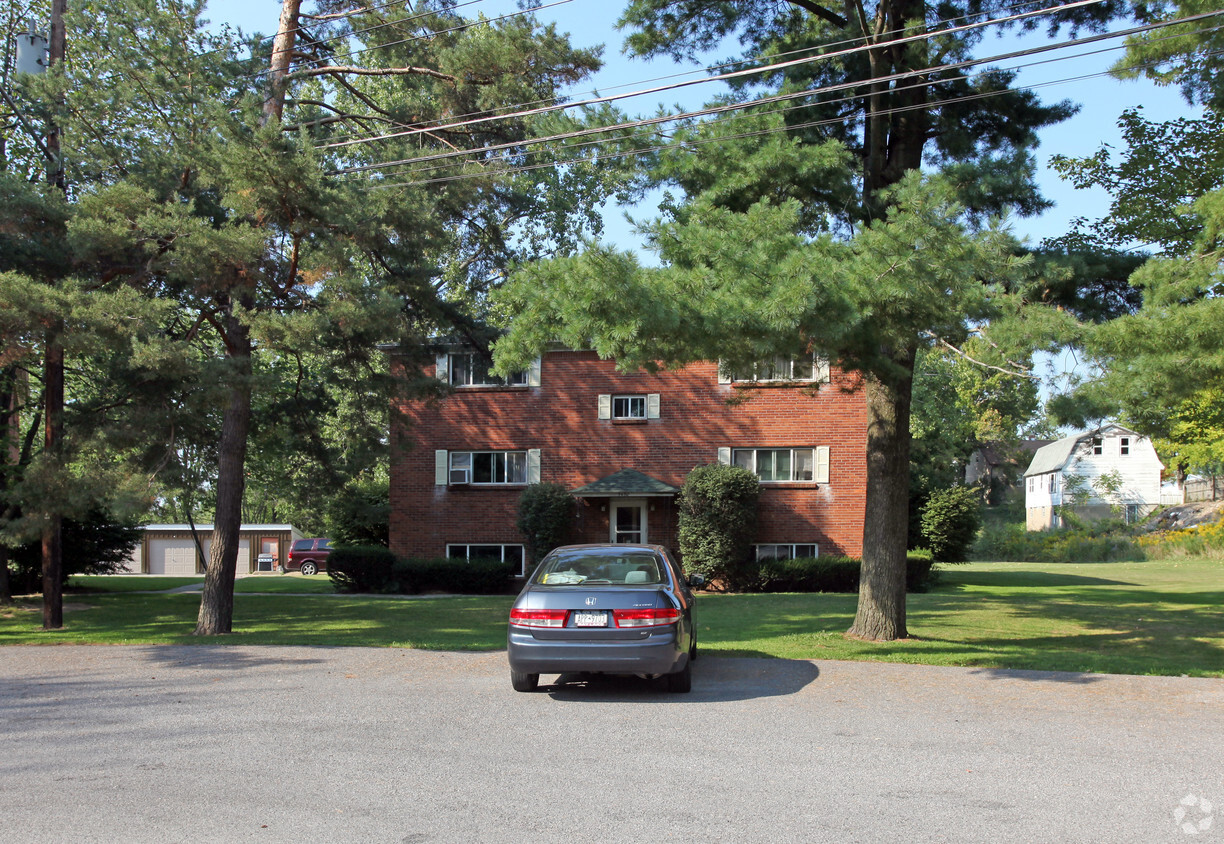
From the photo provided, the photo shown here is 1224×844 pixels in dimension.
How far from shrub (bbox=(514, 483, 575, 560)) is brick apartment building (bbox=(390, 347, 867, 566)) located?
567 mm

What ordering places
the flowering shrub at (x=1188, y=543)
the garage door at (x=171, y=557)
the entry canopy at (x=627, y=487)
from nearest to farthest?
1. the entry canopy at (x=627, y=487)
2. the flowering shrub at (x=1188, y=543)
3. the garage door at (x=171, y=557)

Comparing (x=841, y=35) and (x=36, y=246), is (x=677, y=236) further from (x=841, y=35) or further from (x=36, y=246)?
(x=36, y=246)

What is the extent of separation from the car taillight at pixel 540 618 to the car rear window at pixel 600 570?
408 mm

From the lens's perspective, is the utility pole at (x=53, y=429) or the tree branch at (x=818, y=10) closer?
the tree branch at (x=818, y=10)

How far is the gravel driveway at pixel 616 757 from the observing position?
5.23 meters

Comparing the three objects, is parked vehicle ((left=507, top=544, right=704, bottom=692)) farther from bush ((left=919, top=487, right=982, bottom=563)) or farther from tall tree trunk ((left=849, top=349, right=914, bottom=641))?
bush ((left=919, top=487, right=982, bottom=563))

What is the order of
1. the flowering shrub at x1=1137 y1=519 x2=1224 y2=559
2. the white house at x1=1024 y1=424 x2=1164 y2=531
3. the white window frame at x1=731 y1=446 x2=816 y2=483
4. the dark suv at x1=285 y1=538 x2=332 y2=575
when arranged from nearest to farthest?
the white window frame at x1=731 y1=446 x2=816 y2=483
the flowering shrub at x1=1137 y1=519 x2=1224 y2=559
the dark suv at x1=285 y1=538 x2=332 y2=575
the white house at x1=1024 y1=424 x2=1164 y2=531

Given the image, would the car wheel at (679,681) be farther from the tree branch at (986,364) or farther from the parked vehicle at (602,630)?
the tree branch at (986,364)

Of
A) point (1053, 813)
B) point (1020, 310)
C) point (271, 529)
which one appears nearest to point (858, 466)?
point (1020, 310)

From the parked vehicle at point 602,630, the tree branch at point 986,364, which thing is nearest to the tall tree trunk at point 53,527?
the parked vehicle at point 602,630

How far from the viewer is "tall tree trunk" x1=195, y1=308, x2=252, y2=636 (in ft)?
50.4

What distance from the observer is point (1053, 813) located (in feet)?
17.8

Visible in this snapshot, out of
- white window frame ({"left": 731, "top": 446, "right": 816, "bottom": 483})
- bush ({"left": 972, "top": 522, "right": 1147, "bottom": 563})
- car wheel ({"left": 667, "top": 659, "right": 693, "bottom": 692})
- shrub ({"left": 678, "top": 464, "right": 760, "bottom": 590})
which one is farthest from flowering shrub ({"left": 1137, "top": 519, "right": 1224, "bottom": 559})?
car wheel ({"left": 667, "top": 659, "right": 693, "bottom": 692})

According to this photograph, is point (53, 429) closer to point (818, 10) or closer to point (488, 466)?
point (488, 466)
